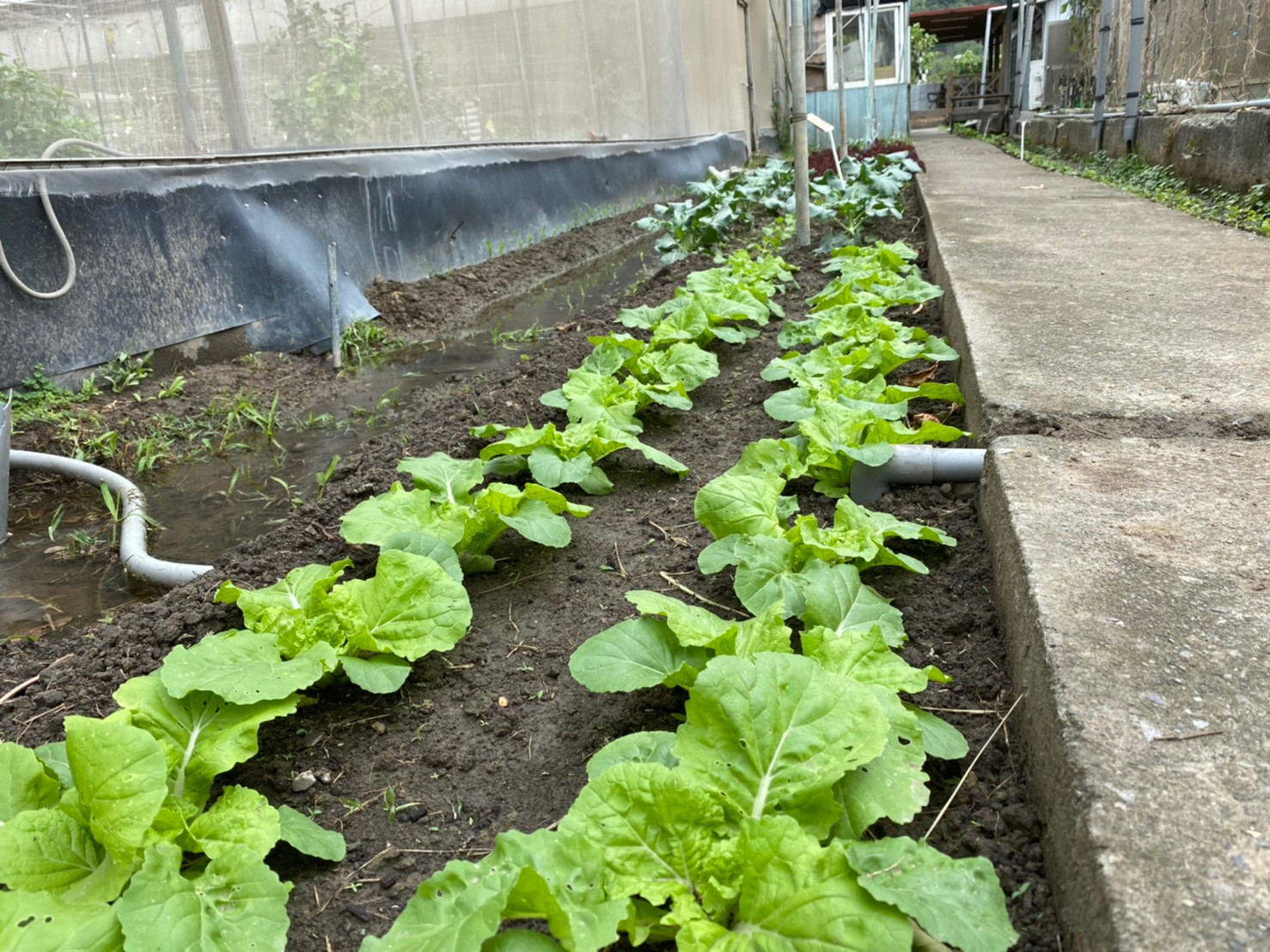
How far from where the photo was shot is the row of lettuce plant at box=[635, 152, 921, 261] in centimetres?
560

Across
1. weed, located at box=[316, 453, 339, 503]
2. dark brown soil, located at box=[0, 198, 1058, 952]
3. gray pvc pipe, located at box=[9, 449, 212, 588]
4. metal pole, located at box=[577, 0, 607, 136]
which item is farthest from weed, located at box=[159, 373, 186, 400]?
metal pole, located at box=[577, 0, 607, 136]

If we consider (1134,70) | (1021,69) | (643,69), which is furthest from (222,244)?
(1021,69)

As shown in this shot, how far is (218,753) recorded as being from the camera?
1.24 meters

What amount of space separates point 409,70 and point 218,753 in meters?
5.63

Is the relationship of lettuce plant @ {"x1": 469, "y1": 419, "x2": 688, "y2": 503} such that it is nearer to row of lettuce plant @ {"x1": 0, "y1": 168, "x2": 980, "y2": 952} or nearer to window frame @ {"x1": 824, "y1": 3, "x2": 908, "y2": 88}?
row of lettuce plant @ {"x1": 0, "y1": 168, "x2": 980, "y2": 952}

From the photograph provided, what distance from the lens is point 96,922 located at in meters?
0.97

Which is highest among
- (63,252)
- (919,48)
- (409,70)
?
(919,48)

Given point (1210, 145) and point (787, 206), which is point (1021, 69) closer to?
point (1210, 145)

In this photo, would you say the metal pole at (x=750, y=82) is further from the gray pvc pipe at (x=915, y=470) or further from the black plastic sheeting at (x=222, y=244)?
the gray pvc pipe at (x=915, y=470)

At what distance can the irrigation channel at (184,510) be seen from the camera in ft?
6.94

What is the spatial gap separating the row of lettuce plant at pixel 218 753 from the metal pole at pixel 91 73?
2.88 meters

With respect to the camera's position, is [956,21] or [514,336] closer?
[514,336]

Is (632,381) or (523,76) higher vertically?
(523,76)

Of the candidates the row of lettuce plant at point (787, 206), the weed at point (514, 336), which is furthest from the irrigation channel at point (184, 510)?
the row of lettuce plant at point (787, 206)
